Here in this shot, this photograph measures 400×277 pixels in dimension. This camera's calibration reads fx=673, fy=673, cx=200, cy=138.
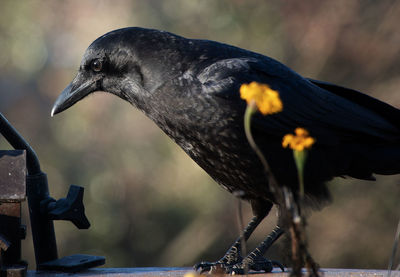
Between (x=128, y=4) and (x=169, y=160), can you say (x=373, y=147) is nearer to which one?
(x=169, y=160)

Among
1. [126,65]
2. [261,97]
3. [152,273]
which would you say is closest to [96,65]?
[126,65]

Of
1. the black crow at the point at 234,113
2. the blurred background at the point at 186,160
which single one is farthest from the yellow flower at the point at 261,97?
the blurred background at the point at 186,160

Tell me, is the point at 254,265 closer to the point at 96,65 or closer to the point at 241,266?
the point at 241,266

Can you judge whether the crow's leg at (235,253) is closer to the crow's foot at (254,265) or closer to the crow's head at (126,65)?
the crow's foot at (254,265)

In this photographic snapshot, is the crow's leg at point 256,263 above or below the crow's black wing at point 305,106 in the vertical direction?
below

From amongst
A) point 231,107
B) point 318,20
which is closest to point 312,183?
point 231,107

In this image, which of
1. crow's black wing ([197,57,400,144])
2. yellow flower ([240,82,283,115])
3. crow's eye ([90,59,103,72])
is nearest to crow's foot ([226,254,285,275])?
crow's black wing ([197,57,400,144])

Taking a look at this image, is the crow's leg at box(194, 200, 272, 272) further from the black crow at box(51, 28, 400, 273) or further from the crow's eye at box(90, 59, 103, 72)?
the crow's eye at box(90, 59, 103, 72)

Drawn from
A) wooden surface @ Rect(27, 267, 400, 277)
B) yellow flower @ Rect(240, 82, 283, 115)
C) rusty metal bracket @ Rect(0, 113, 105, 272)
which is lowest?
wooden surface @ Rect(27, 267, 400, 277)

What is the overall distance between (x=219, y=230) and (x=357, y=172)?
2452mm

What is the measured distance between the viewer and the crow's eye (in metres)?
2.53

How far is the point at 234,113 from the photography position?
7.66ft

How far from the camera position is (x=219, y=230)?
16.5 ft

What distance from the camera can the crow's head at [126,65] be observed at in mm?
2455
